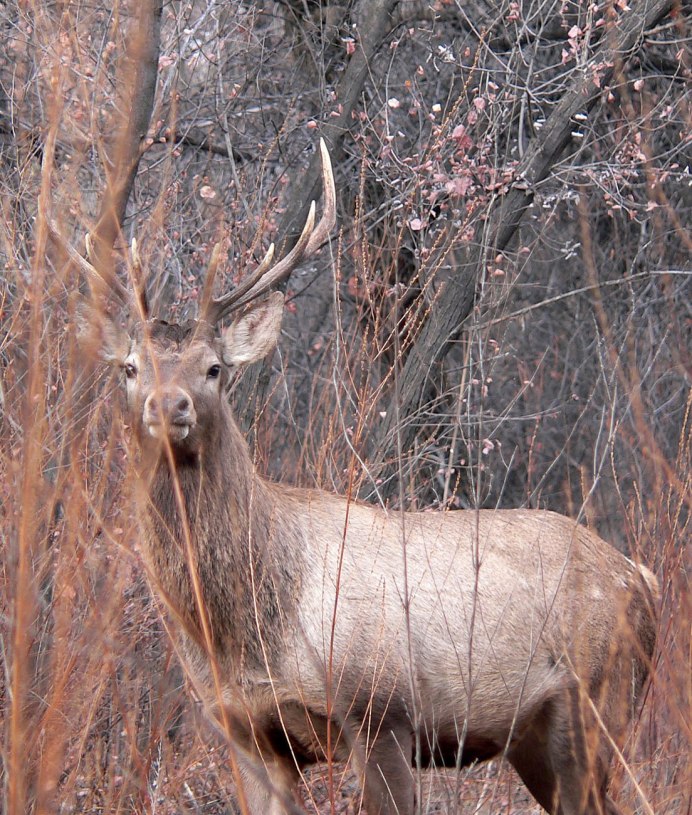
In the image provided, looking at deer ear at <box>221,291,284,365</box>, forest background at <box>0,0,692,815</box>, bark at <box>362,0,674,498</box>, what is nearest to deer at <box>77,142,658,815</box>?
deer ear at <box>221,291,284,365</box>

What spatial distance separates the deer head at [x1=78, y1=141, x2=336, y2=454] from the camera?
397 centimetres

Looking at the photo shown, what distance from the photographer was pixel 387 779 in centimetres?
425

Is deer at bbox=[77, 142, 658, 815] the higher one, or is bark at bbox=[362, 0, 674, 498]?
bark at bbox=[362, 0, 674, 498]

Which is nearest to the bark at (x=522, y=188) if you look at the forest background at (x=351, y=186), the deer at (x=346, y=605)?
the forest background at (x=351, y=186)

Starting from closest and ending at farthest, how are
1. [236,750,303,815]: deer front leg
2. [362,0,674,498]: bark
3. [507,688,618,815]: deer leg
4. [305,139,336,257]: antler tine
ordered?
[236,750,303,815]: deer front leg
[507,688,618,815]: deer leg
[305,139,336,257]: antler tine
[362,0,674,498]: bark

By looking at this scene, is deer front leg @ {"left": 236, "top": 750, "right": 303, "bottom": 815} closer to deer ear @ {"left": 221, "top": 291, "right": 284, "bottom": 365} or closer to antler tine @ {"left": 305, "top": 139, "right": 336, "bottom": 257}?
deer ear @ {"left": 221, "top": 291, "right": 284, "bottom": 365}

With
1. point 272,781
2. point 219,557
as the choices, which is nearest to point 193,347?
point 219,557

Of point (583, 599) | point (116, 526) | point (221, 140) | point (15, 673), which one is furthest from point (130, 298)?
point (221, 140)

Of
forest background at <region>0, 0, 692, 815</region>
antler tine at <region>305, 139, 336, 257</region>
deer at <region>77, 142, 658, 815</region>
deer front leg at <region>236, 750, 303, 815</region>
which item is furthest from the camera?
forest background at <region>0, 0, 692, 815</region>

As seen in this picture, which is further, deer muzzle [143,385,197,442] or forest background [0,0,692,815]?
forest background [0,0,692,815]

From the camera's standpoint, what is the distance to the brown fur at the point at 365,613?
4207mm

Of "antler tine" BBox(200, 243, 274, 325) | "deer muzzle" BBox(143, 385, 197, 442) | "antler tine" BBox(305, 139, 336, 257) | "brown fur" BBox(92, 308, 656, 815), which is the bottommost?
"brown fur" BBox(92, 308, 656, 815)

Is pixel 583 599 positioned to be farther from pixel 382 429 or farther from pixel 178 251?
pixel 178 251

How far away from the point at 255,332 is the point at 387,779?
1785 mm
